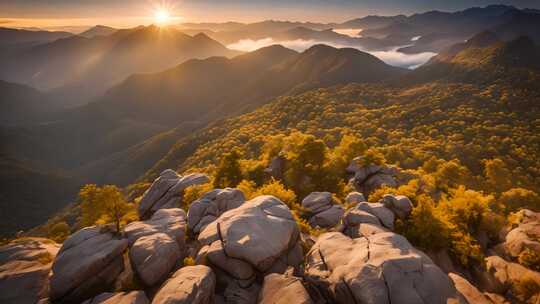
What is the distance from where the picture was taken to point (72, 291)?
803 inches

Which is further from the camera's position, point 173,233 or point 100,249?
point 173,233

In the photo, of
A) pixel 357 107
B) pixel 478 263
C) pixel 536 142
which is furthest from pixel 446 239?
pixel 357 107

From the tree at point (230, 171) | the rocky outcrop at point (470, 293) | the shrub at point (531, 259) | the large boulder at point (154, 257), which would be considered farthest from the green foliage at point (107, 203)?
the shrub at point (531, 259)

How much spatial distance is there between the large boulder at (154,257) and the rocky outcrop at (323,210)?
53.7 feet

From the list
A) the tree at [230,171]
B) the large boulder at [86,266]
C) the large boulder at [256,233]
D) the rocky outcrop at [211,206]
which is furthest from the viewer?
the tree at [230,171]

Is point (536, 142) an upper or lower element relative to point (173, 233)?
lower

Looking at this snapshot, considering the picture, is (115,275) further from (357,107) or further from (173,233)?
(357,107)

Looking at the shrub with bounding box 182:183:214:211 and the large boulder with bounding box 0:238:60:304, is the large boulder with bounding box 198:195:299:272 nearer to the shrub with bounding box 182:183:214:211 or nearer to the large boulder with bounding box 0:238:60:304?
the large boulder with bounding box 0:238:60:304

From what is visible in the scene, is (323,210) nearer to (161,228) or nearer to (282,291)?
(282,291)

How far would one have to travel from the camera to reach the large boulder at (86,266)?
2030 centimetres

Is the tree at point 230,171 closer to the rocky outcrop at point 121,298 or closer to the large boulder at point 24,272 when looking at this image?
the large boulder at point 24,272

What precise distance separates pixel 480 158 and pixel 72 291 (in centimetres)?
12112

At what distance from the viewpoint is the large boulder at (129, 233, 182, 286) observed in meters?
21.1

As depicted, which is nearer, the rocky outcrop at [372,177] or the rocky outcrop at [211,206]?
the rocky outcrop at [211,206]
